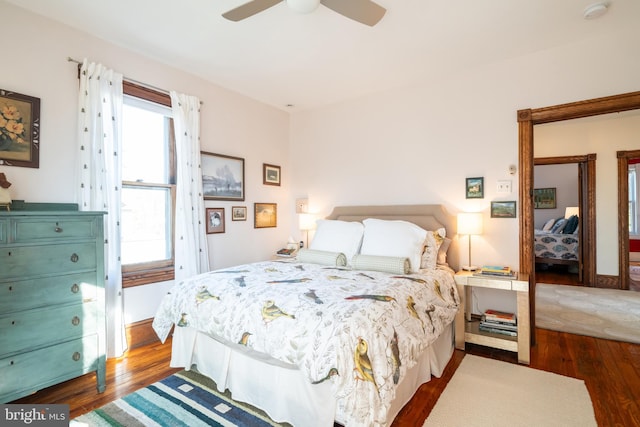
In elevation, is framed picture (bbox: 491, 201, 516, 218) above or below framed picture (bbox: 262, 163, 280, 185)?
below

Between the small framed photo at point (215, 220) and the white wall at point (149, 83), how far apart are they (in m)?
0.07

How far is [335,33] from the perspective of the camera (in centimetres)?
261

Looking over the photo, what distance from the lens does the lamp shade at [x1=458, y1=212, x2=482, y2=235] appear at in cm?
302

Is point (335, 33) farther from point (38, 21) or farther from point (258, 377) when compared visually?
point (258, 377)

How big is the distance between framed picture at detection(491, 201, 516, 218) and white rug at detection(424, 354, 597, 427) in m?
1.38

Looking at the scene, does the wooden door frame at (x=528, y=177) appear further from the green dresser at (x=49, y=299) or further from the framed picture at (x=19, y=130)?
the framed picture at (x=19, y=130)

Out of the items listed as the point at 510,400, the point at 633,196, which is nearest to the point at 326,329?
the point at 510,400

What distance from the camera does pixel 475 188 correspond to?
329 cm

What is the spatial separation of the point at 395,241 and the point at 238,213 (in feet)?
6.59

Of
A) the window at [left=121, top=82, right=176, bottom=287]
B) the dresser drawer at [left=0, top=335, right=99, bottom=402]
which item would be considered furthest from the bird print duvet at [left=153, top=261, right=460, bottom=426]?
the window at [left=121, top=82, right=176, bottom=287]

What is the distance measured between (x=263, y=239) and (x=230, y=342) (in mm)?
2235

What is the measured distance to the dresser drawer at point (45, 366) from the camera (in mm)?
1814

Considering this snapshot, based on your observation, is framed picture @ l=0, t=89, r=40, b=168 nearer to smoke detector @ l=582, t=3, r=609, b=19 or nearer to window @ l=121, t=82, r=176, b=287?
window @ l=121, t=82, r=176, b=287

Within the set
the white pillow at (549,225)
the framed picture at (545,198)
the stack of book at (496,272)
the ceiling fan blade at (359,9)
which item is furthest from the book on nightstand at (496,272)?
the framed picture at (545,198)
